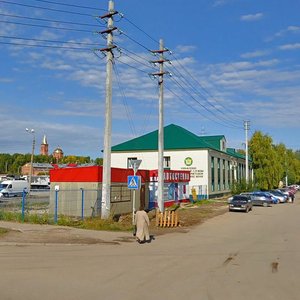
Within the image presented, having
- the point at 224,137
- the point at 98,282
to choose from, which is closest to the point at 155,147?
the point at 224,137

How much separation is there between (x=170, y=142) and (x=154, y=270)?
4787 centimetres

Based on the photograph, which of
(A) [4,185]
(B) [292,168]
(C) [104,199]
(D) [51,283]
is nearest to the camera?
(D) [51,283]

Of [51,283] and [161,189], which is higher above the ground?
[161,189]

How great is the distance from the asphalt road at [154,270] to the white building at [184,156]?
122 ft

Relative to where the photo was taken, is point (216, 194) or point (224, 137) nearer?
point (216, 194)

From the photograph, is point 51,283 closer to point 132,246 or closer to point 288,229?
point 132,246

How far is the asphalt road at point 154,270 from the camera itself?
7.88 m

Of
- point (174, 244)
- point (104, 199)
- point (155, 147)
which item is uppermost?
point (155, 147)

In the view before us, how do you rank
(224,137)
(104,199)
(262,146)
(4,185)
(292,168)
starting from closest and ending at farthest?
(104,199) → (4,185) → (224,137) → (262,146) → (292,168)

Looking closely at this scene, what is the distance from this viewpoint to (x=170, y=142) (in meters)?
57.8

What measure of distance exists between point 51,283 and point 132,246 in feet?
21.3

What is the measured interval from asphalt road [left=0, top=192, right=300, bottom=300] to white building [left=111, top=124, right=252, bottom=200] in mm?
37242

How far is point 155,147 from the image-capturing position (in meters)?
57.2

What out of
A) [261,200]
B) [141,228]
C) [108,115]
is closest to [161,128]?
[108,115]
